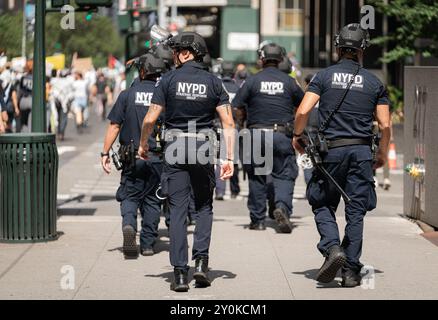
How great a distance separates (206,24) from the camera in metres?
79.7

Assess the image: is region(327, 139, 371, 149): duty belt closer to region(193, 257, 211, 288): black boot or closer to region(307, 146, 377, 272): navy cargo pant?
region(307, 146, 377, 272): navy cargo pant

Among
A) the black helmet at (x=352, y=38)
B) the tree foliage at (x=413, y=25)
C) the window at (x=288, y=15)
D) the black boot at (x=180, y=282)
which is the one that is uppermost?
the window at (x=288, y=15)

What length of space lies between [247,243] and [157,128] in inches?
67.4

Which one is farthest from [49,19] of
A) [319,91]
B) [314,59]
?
[319,91]

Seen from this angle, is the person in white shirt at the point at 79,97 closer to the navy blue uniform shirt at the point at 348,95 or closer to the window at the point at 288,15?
the navy blue uniform shirt at the point at 348,95

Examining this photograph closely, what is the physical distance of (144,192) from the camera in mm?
10508

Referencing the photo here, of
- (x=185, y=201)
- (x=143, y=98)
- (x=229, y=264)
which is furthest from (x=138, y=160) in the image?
(x=185, y=201)

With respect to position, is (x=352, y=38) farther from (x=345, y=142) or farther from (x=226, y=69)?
(x=226, y=69)

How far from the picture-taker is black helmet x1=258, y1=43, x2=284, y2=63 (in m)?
12.2

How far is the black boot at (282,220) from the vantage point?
1184 cm

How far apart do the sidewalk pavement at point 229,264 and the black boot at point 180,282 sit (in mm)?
64

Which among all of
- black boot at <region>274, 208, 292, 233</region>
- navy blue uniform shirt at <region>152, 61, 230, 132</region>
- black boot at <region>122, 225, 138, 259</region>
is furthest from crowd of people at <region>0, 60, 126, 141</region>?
navy blue uniform shirt at <region>152, 61, 230, 132</region>

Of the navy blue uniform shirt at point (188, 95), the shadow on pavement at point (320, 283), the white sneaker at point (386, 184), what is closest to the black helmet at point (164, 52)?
the navy blue uniform shirt at point (188, 95)
